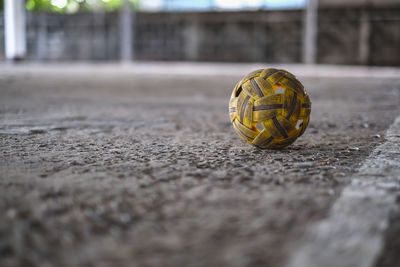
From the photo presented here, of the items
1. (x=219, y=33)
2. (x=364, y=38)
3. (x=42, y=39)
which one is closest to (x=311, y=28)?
(x=364, y=38)

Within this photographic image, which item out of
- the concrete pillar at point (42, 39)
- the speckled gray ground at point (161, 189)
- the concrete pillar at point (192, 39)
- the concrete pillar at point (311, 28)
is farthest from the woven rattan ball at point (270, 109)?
the concrete pillar at point (42, 39)

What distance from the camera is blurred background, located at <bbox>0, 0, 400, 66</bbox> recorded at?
683 inches

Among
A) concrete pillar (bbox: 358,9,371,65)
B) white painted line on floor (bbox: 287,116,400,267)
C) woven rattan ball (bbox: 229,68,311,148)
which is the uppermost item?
concrete pillar (bbox: 358,9,371,65)

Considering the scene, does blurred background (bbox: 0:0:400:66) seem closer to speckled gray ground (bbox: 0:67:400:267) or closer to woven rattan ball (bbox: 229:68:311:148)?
speckled gray ground (bbox: 0:67:400:267)

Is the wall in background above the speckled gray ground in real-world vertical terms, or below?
above

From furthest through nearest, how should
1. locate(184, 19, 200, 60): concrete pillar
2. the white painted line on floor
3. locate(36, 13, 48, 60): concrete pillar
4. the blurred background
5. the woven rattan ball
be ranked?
1. locate(36, 13, 48, 60): concrete pillar
2. locate(184, 19, 200, 60): concrete pillar
3. the blurred background
4. the woven rattan ball
5. the white painted line on floor

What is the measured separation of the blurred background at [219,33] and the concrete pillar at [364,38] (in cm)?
4

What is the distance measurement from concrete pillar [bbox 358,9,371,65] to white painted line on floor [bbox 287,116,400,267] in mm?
16844

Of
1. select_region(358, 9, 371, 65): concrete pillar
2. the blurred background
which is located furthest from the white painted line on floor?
select_region(358, 9, 371, 65): concrete pillar

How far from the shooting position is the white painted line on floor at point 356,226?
1.34 meters

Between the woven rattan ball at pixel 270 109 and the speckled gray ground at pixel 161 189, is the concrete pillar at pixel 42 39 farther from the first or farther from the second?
the woven rattan ball at pixel 270 109

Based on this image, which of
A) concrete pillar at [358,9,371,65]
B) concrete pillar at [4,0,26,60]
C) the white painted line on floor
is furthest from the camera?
concrete pillar at [358,9,371,65]

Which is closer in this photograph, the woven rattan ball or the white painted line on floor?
the white painted line on floor

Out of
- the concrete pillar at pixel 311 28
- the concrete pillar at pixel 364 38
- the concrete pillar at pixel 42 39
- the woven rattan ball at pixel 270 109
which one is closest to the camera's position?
the woven rattan ball at pixel 270 109
